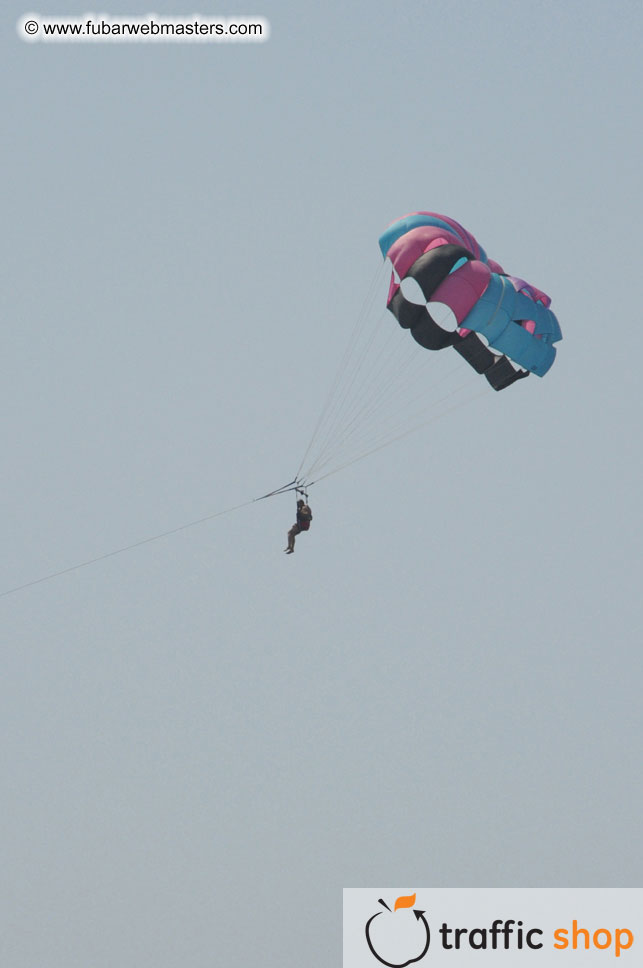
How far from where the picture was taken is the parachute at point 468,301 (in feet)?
311

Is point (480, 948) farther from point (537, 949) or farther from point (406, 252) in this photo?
point (406, 252)

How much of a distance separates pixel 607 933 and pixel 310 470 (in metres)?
9.42

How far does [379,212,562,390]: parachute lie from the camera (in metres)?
94.7

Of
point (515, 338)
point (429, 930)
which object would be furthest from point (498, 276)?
point (429, 930)

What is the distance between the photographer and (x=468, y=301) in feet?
310

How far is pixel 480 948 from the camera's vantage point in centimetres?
9300

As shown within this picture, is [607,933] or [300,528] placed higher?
[300,528]

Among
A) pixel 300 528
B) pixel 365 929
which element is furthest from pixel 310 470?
pixel 365 929

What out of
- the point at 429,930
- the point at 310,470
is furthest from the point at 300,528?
the point at 429,930

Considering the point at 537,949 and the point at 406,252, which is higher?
the point at 406,252

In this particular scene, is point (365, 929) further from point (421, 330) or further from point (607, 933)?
point (421, 330)

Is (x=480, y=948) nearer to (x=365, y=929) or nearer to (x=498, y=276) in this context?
(x=365, y=929)

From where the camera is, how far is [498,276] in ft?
313

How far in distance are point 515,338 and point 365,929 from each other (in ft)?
34.5
